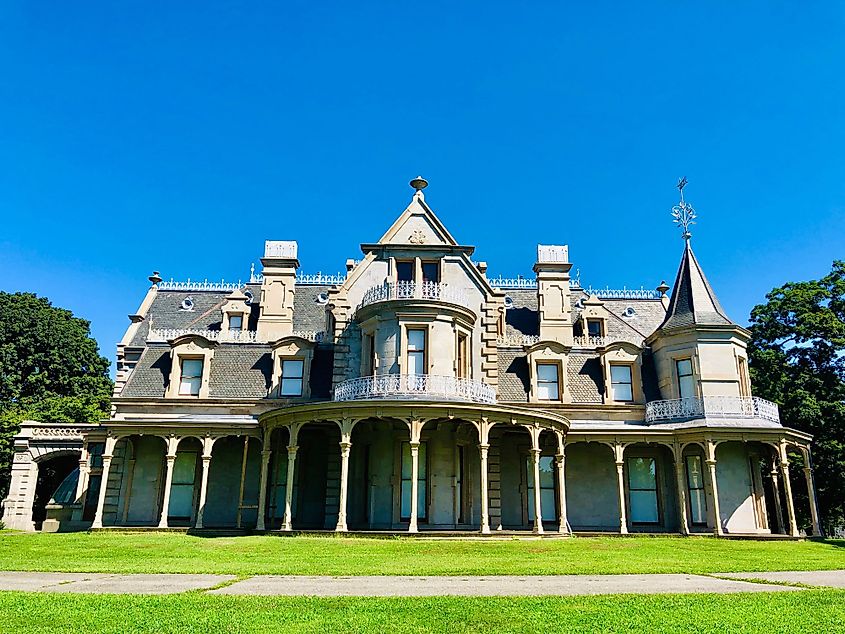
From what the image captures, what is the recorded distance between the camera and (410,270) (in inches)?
1177

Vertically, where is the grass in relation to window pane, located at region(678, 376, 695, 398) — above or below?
below

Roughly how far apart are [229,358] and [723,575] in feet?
74.1

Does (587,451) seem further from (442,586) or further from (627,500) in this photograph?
(442,586)

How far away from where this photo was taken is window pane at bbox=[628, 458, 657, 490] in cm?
2875

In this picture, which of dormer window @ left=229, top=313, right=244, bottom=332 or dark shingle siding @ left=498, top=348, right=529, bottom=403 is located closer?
dark shingle siding @ left=498, top=348, right=529, bottom=403

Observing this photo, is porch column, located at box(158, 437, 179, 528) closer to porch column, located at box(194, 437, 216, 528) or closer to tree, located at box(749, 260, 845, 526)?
porch column, located at box(194, 437, 216, 528)

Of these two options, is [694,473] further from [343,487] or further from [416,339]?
[343,487]

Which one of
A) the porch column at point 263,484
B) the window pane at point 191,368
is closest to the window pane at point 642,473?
the porch column at point 263,484

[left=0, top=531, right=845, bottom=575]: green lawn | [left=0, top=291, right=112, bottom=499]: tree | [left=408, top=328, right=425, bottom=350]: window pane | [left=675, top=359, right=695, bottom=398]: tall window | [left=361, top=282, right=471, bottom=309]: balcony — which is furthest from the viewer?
[left=0, top=291, right=112, bottom=499]: tree

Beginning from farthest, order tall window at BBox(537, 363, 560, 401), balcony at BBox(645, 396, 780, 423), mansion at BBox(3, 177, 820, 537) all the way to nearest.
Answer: tall window at BBox(537, 363, 560, 401) < balcony at BBox(645, 396, 780, 423) < mansion at BBox(3, 177, 820, 537)

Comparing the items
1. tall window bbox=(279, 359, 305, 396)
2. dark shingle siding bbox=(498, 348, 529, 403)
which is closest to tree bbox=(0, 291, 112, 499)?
tall window bbox=(279, 359, 305, 396)

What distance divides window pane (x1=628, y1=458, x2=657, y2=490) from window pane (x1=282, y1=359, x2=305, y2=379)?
14.3 meters

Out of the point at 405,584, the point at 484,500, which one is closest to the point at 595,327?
the point at 484,500

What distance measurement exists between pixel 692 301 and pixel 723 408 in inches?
192
